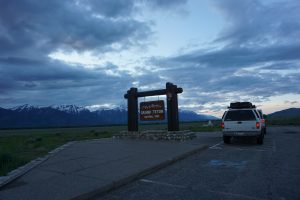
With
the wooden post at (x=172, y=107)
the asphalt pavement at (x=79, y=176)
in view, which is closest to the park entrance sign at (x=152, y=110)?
the wooden post at (x=172, y=107)

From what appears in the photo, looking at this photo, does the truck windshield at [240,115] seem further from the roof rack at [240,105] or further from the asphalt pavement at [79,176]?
the asphalt pavement at [79,176]

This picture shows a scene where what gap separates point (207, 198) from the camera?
5.96m

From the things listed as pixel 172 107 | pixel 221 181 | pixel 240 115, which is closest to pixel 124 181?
pixel 221 181

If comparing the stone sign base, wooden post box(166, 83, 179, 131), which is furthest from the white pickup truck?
wooden post box(166, 83, 179, 131)

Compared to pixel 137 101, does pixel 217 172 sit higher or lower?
lower

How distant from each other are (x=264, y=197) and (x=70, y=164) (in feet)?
19.5

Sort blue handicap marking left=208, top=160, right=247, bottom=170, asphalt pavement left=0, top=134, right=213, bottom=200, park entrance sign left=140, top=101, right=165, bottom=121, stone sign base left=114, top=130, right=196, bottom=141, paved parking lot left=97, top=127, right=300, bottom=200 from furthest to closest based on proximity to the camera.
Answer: park entrance sign left=140, top=101, right=165, bottom=121
stone sign base left=114, top=130, right=196, bottom=141
blue handicap marking left=208, top=160, right=247, bottom=170
paved parking lot left=97, top=127, right=300, bottom=200
asphalt pavement left=0, top=134, right=213, bottom=200

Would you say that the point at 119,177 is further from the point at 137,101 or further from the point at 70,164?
the point at 137,101

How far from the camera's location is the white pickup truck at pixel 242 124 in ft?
51.5

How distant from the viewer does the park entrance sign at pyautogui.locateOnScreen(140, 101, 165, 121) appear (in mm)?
19609

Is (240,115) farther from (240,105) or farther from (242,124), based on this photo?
(240,105)

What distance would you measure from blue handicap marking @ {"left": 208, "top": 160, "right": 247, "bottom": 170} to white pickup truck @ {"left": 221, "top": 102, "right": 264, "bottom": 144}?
5.71 m

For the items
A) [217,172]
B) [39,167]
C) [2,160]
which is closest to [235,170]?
[217,172]

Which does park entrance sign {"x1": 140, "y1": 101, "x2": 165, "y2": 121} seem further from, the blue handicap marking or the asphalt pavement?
the blue handicap marking
